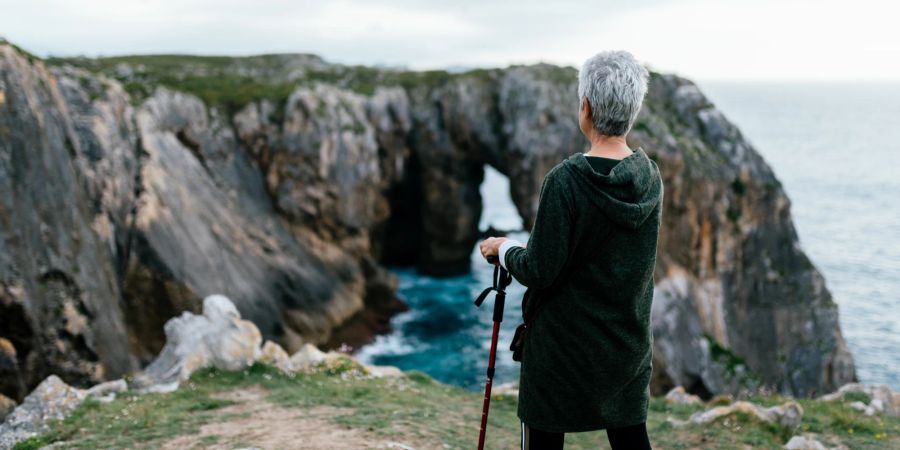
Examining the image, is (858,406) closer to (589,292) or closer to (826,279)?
(589,292)

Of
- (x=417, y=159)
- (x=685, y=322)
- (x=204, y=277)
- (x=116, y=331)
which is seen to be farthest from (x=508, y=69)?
(x=116, y=331)

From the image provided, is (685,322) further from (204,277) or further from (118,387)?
(118,387)

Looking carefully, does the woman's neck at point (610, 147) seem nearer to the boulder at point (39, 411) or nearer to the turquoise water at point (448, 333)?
the boulder at point (39, 411)

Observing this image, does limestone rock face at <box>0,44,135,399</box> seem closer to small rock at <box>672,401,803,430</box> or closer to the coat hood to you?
small rock at <box>672,401,803,430</box>

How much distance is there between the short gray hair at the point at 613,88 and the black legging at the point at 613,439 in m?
1.94

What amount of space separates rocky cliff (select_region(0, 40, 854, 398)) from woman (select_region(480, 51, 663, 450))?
45.5ft

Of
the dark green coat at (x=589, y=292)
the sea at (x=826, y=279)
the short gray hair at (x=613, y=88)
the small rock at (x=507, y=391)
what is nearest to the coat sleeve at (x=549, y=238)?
the dark green coat at (x=589, y=292)

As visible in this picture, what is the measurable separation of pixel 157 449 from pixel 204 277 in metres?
18.7

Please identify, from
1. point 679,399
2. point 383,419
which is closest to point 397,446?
point 383,419

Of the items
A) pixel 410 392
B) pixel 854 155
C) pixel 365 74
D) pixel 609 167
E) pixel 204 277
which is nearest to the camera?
pixel 609 167

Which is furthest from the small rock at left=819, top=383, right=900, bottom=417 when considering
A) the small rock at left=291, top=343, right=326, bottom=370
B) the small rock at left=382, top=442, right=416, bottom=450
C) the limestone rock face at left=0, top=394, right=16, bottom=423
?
the limestone rock face at left=0, top=394, right=16, bottom=423

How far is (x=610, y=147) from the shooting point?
14.0ft

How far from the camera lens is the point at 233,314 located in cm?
1413

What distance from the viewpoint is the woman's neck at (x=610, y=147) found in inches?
167
